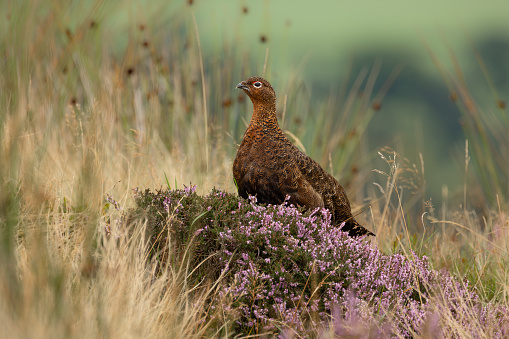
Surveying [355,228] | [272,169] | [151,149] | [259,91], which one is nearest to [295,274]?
[272,169]

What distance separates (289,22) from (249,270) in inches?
137

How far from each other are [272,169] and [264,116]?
19.0 inches

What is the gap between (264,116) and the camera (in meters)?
4.26

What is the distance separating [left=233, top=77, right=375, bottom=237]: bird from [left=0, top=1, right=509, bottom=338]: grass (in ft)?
1.50

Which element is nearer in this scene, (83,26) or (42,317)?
(42,317)

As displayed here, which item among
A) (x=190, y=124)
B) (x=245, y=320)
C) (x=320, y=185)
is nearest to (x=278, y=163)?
(x=320, y=185)

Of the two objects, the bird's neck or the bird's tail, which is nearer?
the bird's neck

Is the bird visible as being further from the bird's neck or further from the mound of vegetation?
the mound of vegetation

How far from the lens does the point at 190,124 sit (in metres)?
6.31

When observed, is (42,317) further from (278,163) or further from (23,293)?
(278,163)

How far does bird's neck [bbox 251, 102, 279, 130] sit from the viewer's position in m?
4.23

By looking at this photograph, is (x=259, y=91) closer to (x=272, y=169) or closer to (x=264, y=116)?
(x=264, y=116)

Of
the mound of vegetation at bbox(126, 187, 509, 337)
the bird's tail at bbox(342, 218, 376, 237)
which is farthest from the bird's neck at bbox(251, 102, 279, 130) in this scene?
the bird's tail at bbox(342, 218, 376, 237)

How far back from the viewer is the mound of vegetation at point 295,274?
9.92 feet
